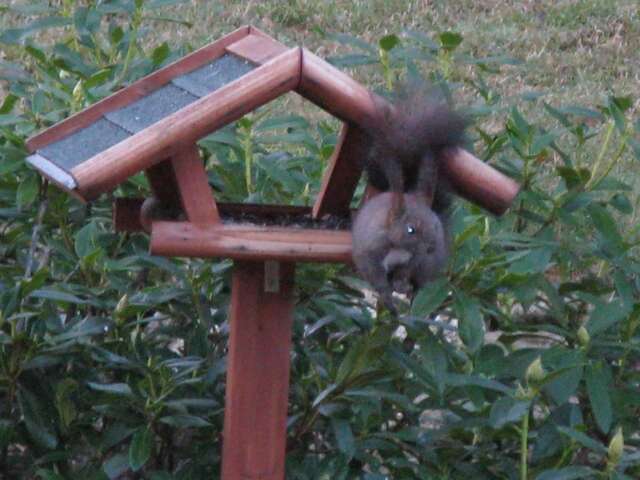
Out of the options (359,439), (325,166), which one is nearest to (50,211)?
(325,166)

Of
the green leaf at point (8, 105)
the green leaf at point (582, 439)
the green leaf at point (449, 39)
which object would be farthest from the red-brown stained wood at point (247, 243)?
the green leaf at point (8, 105)

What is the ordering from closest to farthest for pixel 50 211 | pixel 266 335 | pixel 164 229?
pixel 164 229 → pixel 266 335 → pixel 50 211

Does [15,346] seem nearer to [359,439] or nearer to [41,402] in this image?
[41,402]

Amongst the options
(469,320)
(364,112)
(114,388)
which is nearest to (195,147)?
(364,112)

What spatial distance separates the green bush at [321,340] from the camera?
3.08 meters

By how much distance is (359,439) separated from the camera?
3197 millimetres

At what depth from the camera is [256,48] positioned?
9.92ft

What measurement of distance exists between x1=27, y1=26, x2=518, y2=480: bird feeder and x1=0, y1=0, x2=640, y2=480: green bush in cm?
21

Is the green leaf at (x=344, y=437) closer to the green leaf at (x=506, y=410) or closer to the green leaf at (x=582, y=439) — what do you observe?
the green leaf at (x=506, y=410)

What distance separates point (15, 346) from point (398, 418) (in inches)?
35.2

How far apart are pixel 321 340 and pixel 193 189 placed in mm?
732

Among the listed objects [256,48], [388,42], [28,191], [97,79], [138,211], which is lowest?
[138,211]

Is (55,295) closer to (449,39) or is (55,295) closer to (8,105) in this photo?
(8,105)

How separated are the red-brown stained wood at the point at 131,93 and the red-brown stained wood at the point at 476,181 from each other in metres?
0.59
